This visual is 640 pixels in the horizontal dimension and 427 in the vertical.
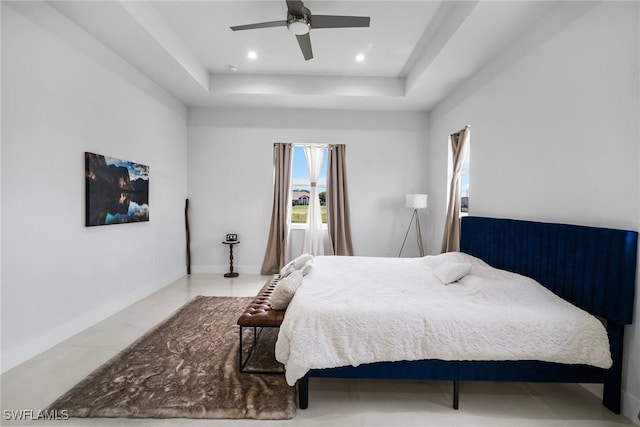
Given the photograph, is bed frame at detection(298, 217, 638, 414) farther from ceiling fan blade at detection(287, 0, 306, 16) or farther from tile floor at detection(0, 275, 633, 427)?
ceiling fan blade at detection(287, 0, 306, 16)

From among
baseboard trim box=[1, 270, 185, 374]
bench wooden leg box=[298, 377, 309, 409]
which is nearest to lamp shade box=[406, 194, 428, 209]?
bench wooden leg box=[298, 377, 309, 409]

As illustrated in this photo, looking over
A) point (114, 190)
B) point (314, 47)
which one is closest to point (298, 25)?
point (314, 47)

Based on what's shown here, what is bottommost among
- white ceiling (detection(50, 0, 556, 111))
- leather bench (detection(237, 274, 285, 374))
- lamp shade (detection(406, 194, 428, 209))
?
leather bench (detection(237, 274, 285, 374))

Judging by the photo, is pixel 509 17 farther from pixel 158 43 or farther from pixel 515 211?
pixel 158 43

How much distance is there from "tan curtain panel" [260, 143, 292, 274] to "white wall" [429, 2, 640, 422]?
3.00 metres

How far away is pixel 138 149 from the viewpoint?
3.80 meters

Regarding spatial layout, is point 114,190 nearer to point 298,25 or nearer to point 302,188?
point 298,25

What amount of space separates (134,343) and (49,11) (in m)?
2.90

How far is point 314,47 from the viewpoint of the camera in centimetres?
367

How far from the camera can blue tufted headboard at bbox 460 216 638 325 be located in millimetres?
1796

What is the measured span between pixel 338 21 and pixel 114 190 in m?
2.88

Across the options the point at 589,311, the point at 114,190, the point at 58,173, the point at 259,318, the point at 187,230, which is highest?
the point at 58,173

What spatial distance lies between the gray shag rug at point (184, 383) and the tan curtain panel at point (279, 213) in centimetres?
231

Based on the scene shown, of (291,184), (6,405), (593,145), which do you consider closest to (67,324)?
(6,405)
